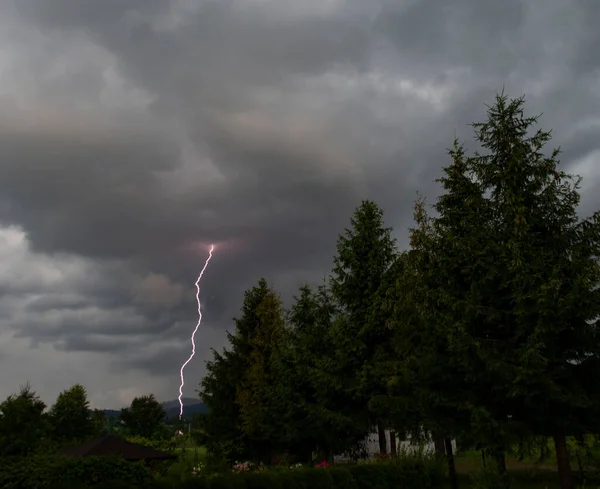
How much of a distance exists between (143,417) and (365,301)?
68.7 meters

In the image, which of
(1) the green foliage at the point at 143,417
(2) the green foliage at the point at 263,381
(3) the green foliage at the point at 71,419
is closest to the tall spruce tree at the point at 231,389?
(2) the green foliage at the point at 263,381

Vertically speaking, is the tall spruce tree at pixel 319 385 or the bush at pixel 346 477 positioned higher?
the tall spruce tree at pixel 319 385

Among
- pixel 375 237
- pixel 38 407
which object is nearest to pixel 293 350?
pixel 375 237

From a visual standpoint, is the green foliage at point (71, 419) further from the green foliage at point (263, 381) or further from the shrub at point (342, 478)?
the shrub at point (342, 478)

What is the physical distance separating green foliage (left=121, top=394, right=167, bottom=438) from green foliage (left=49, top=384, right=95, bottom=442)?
1511 cm

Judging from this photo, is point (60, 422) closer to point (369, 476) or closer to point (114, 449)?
point (114, 449)

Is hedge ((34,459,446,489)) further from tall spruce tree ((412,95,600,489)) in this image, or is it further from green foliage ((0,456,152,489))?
tall spruce tree ((412,95,600,489))

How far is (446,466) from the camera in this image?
26656 mm

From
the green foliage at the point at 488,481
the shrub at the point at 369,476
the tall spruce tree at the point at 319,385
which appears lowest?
the shrub at the point at 369,476

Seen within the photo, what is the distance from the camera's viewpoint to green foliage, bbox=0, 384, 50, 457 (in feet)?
75.8

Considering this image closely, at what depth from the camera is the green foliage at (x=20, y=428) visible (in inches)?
910

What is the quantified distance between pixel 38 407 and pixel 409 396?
1651cm

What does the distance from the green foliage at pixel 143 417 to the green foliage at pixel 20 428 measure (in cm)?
6399

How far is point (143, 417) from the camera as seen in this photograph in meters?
87.7
